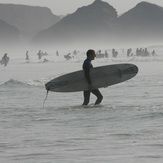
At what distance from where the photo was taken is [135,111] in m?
8.92

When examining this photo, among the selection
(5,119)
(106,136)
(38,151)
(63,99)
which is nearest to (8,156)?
(38,151)

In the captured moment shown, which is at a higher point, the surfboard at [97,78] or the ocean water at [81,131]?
the surfboard at [97,78]

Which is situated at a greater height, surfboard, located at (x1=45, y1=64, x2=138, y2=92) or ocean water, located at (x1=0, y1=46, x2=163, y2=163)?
surfboard, located at (x1=45, y1=64, x2=138, y2=92)

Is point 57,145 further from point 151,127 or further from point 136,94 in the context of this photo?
point 136,94

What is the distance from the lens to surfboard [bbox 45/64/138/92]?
1074cm

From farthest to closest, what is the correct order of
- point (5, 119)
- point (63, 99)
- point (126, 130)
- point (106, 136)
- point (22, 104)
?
point (63, 99)
point (22, 104)
point (5, 119)
point (126, 130)
point (106, 136)

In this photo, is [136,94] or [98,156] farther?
[136,94]

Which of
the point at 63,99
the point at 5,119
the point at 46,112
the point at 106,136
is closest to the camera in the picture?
the point at 106,136

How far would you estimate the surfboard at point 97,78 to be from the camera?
35.2 ft

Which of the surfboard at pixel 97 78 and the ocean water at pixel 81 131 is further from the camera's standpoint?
the surfboard at pixel 97 78

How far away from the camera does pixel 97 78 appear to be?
425 inches

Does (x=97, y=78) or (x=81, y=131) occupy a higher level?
(x=97, y=78)

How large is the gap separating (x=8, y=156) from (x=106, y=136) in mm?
1542

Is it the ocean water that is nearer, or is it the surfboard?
the ocean water
